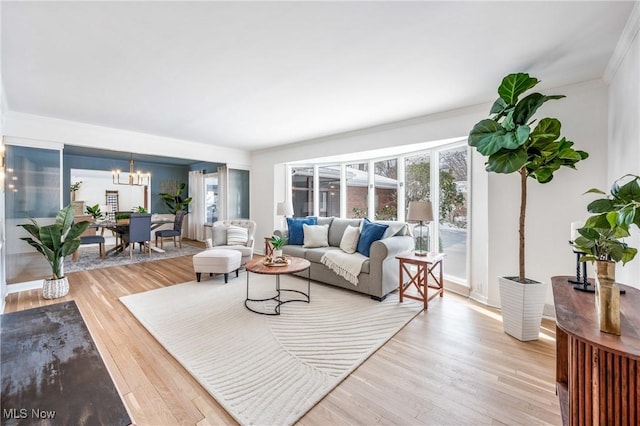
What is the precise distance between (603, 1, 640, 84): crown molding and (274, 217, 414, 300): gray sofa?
257 centimetres

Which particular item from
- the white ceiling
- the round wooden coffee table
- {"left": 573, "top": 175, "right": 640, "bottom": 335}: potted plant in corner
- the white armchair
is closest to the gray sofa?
the round wooden coffee table

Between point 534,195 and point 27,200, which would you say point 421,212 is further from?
point 27,200

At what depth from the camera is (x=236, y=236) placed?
4.72 m

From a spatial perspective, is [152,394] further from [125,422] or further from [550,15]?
[550,15]

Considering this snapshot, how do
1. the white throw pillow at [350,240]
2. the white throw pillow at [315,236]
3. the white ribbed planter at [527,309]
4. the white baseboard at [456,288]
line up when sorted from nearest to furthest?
the white ribbed planter at [527,309], the white baseboard at [456,288], the white throw pillow at [350,240], the white throw pillow at [315,236]

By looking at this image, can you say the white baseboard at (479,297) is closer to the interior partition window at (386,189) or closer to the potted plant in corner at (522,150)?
the potted plant in corner at (522,150)

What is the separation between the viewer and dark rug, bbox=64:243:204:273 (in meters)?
5.04

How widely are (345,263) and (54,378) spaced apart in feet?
9.50

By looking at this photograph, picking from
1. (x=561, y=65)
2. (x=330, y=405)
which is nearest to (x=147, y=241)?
(x=330, y=405)

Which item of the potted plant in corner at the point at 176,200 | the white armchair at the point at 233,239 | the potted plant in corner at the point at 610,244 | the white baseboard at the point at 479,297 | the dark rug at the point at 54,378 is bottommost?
the white baseboard at the point at 479,297

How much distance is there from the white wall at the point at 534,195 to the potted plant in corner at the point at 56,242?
4669 mm

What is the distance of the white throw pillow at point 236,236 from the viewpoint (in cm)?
468

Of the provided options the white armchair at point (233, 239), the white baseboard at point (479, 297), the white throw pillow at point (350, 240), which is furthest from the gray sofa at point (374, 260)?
the white baseboard at point (479, 297)

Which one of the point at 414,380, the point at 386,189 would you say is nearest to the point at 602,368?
the point at 414,380
